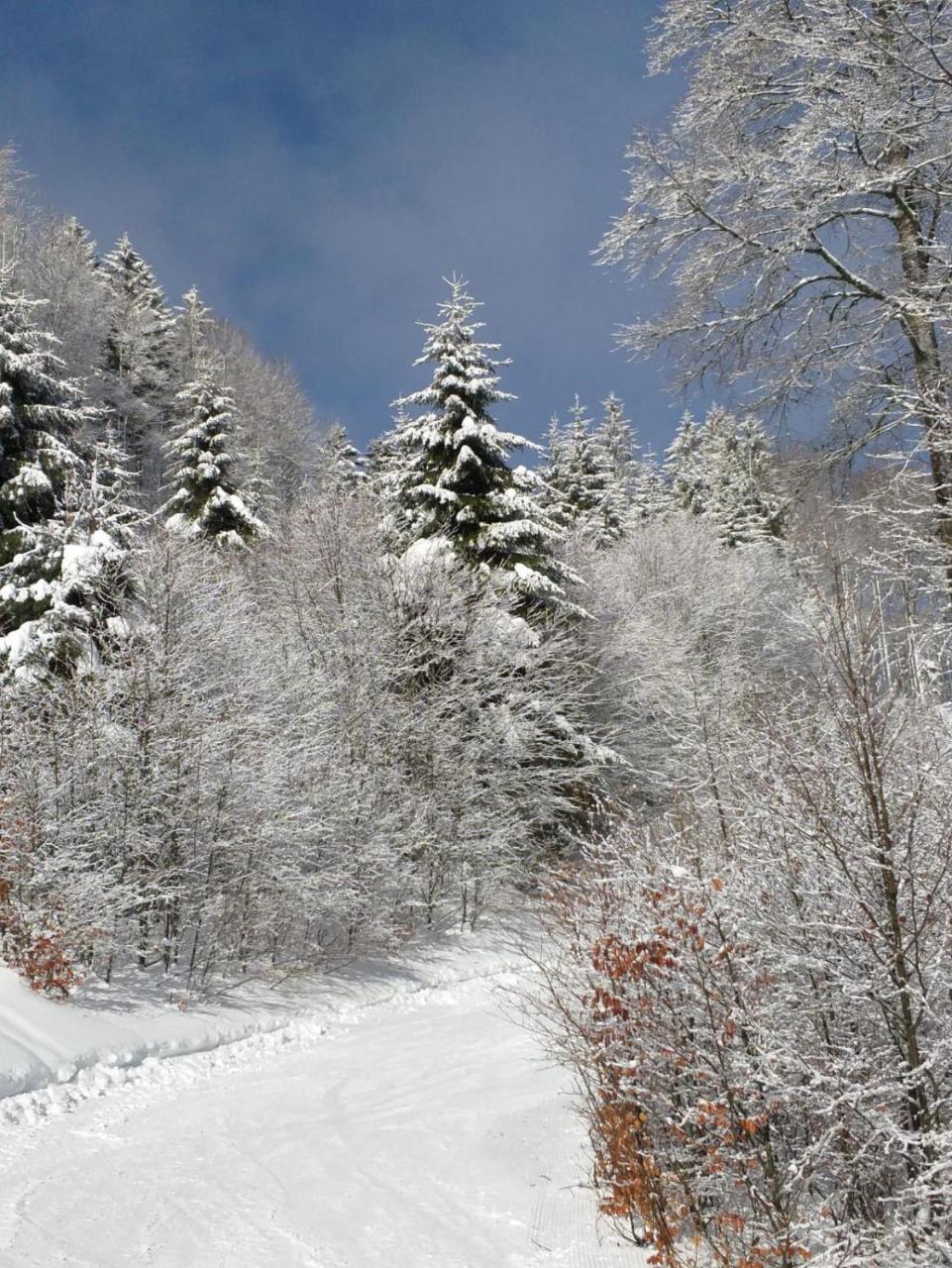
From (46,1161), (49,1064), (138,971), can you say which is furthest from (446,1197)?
(138,971)

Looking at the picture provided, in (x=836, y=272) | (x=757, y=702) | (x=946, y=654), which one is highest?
(x=836, y=272)

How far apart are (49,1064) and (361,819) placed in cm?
721

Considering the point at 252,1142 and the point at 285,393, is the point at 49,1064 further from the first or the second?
the point at 285,393

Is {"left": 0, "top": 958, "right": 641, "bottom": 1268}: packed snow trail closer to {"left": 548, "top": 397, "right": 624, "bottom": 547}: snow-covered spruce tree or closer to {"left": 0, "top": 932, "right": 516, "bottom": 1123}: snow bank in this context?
{"left": 0, "top": 932, "right": 516, "bottom": 1123}: snow bank

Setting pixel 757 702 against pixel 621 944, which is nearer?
pixel 621 944

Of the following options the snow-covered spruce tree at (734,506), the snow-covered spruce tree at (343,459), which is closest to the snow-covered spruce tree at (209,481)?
the snow-covered spruce tree at (343,459)

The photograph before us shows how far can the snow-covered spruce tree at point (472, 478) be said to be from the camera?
19.4 meters

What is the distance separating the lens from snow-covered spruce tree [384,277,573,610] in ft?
63.6

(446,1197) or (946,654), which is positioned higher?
(946,654)

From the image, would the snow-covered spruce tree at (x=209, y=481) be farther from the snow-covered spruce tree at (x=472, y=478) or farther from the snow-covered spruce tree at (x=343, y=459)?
the snow-covered spruce tree at (x=343, y=459)

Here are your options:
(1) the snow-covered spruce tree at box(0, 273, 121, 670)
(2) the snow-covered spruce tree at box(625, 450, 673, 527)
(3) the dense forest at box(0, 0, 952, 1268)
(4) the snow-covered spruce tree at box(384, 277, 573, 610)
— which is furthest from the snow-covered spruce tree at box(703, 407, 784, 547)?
(1) the snow-covered spruce tree at box(0, 273, 121, 670)

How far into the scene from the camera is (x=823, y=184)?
251 inches

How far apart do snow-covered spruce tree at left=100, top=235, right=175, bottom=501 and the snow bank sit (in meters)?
29.4

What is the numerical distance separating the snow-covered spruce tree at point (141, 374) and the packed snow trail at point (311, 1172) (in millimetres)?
33263
